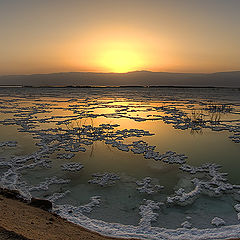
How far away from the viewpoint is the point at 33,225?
3652mm

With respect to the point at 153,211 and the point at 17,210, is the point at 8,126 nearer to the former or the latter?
the point at 17,210

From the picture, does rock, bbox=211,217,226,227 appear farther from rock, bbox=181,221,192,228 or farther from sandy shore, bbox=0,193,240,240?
sandy shore, bbox=0,193,240,240

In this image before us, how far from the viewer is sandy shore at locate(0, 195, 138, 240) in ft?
10.2

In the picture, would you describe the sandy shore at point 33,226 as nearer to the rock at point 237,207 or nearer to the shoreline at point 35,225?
the shoreline at point 35,225

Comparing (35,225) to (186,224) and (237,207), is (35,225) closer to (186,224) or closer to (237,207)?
(186,224)

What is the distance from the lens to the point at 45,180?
6.52 meters

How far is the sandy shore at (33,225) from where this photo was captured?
3094 mm

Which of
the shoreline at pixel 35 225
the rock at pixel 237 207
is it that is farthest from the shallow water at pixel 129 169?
the shoreline at pixel 35 225

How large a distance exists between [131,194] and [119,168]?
1706 millimetres

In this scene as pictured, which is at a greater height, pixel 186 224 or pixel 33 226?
pixel 33 226

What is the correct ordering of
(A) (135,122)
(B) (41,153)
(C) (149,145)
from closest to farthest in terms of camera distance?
(B) (41,153) < (C) (149,145) < (A) (135,122)

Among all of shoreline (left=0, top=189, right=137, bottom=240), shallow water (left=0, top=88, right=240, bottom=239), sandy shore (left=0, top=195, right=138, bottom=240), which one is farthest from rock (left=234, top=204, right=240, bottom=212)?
sandy shore (left=0, top=195, right=138, bottom=240)

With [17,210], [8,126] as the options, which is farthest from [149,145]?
[8,126]

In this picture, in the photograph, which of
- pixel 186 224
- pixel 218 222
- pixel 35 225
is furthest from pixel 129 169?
pixel 35 225
